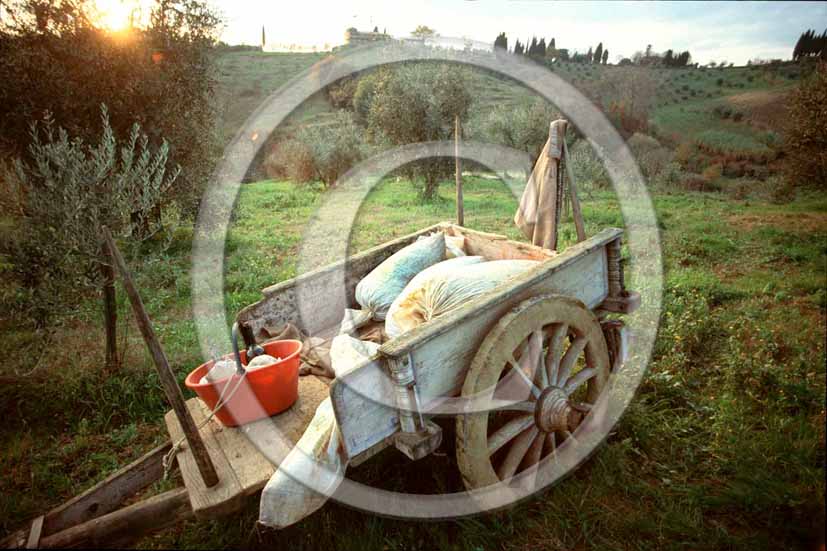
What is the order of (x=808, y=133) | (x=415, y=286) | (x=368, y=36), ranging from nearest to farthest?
(x=415, y=286) < (x=808, y=133) < (x=368, y=36)

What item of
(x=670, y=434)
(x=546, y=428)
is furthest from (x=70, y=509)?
(x=670, y=434)

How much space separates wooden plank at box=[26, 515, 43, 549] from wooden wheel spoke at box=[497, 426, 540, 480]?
2023 mm

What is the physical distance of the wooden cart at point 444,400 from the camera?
173cm

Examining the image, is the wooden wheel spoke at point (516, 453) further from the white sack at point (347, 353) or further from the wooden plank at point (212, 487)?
the wooden plank at point (212, 487)

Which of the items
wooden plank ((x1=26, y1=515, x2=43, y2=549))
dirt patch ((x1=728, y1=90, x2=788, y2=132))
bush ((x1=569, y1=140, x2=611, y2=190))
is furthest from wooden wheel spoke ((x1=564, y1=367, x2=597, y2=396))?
bush ((x1=569, y1=140, x2=611, y2=190))

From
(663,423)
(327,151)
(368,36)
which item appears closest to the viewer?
(663,423)

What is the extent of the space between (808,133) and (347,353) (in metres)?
4.04

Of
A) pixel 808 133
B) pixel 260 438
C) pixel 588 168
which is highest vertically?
pixel 808 133

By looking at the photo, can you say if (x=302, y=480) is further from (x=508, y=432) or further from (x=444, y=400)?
(x=508, y=432)

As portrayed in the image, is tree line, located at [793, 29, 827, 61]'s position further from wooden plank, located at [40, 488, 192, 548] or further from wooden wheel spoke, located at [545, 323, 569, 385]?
wooden plank, located at [40, 488, 192, 548]

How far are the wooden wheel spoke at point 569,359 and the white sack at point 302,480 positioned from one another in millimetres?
1299

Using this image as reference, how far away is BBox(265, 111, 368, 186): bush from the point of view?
53.1ft

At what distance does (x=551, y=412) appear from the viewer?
218cm

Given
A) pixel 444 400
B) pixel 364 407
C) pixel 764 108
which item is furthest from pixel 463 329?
pixel 764 108
